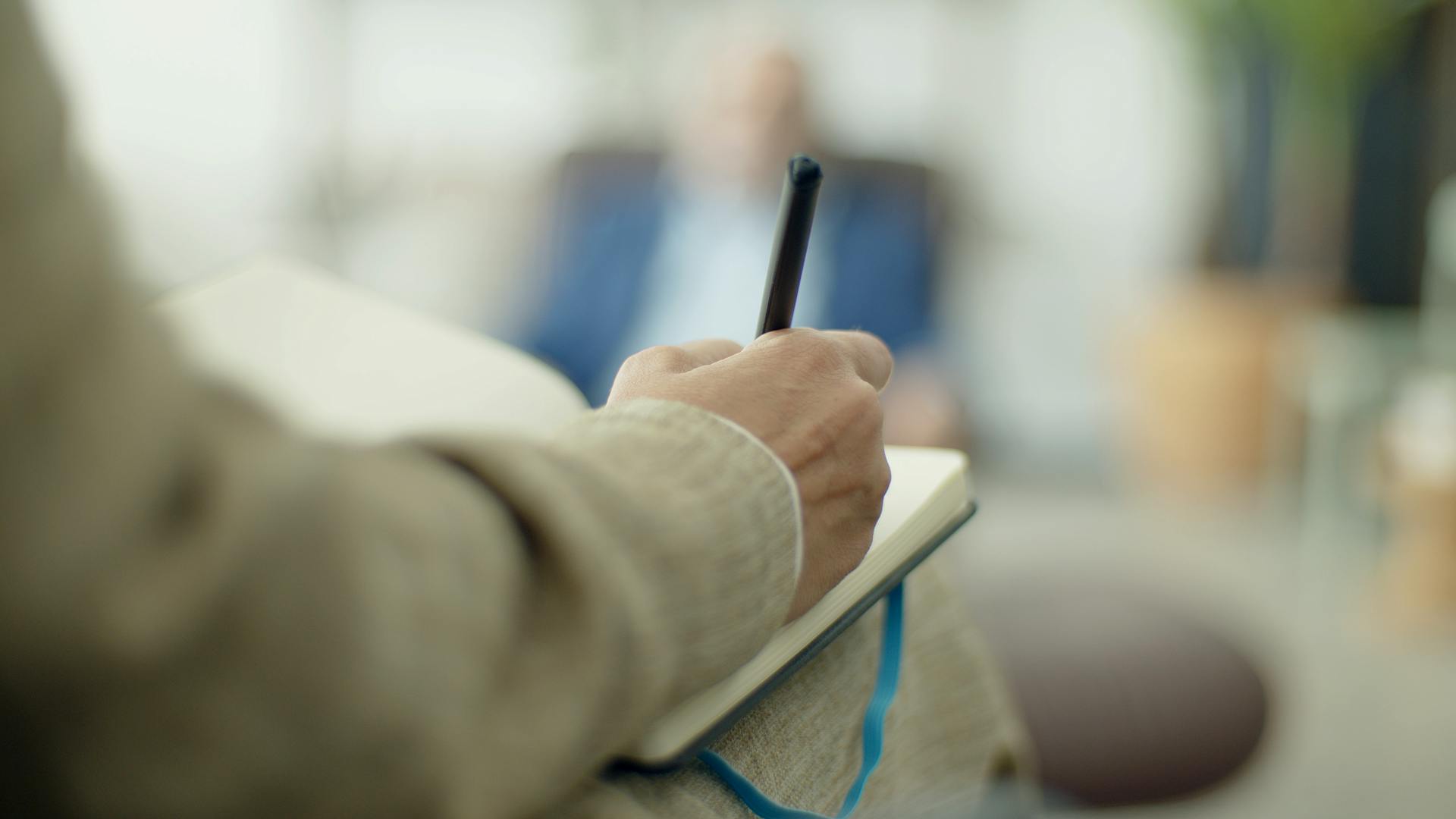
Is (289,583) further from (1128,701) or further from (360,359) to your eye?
(1128,701)

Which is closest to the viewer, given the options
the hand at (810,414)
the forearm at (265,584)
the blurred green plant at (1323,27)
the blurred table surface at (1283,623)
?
the forearm at (265,584)

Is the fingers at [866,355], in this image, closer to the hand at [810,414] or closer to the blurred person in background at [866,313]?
the hand at [810,414]

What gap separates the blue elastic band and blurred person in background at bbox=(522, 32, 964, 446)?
101cm

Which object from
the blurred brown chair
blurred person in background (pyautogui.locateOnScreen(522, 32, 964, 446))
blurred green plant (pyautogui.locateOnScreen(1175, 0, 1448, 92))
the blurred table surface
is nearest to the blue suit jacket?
blurred person in background (pyautogui.locateOnScreen(522, 32, 964, 446))

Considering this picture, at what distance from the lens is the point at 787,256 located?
41 centimetres

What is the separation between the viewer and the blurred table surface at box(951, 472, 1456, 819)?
1.35m

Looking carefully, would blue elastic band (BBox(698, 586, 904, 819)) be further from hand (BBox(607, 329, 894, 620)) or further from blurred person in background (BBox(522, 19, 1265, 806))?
blurred person in background (BBox(522, 19, 1265, 806))

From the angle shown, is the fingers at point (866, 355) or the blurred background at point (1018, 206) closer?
the fingers at point (866, 355)

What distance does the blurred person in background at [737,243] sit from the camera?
5.17 feet

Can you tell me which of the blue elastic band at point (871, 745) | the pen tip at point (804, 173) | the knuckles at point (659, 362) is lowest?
the blue elastic band at point (871, 745)

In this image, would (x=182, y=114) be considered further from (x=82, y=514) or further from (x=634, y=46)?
(x=82, y=514)

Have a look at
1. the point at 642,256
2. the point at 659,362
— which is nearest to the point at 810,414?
the point at 659,362

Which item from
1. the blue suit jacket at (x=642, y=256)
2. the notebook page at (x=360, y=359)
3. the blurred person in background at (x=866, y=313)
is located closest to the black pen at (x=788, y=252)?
the notebook page at (x=360, y=359)

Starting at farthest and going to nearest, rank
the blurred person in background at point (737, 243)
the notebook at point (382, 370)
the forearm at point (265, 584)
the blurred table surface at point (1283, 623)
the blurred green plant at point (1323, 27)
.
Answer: the blurred green plant at point (1323, 27) < the blurred person in background at point (737, 243) < the blurred table surface at point (1283, 623) < the notebook at point (382, 370) < the forearm at point (265, 584)
